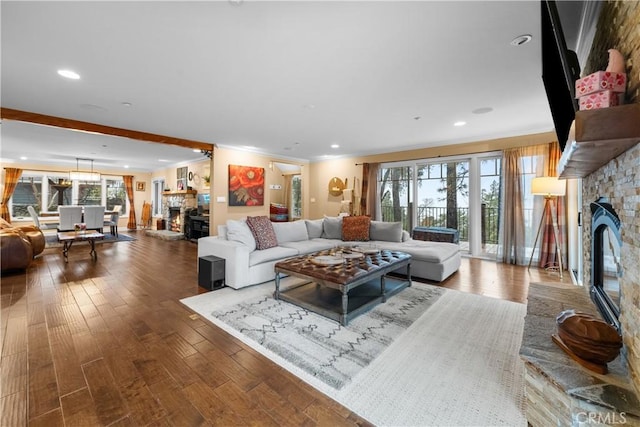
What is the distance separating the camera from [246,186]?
21.1 ft

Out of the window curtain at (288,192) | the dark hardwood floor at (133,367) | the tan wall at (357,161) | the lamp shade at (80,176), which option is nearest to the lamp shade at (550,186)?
the tan wall at (357,161)

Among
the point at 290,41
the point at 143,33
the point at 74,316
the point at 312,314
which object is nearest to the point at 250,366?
the point at 312,314

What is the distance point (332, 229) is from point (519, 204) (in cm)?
344

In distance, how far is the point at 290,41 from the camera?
2.09m

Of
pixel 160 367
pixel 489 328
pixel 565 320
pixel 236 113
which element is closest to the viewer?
pixel 565 320

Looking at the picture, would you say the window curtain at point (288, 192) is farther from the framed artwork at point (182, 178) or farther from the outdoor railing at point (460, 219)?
the outdoor railing at point (460, 219)

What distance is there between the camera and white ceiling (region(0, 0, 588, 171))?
5.91 ft

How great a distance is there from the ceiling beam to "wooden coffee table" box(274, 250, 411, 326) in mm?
3962

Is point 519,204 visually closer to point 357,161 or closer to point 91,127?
point 357,161

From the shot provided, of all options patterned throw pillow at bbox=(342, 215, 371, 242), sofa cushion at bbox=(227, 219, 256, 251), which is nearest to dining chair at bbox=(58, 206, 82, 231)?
sofa cushion at bbox=(227, 219, 256, 251)

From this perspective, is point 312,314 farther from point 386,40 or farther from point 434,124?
point 434,124

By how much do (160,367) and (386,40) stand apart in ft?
9.72

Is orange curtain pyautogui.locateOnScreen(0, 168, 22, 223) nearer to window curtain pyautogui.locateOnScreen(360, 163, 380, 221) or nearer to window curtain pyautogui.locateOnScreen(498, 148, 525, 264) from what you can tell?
window curtain pyautogui.locateOnScreen(360, 163, 380, 221)

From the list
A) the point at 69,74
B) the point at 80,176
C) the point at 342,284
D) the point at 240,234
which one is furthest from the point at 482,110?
the point at 80,176
